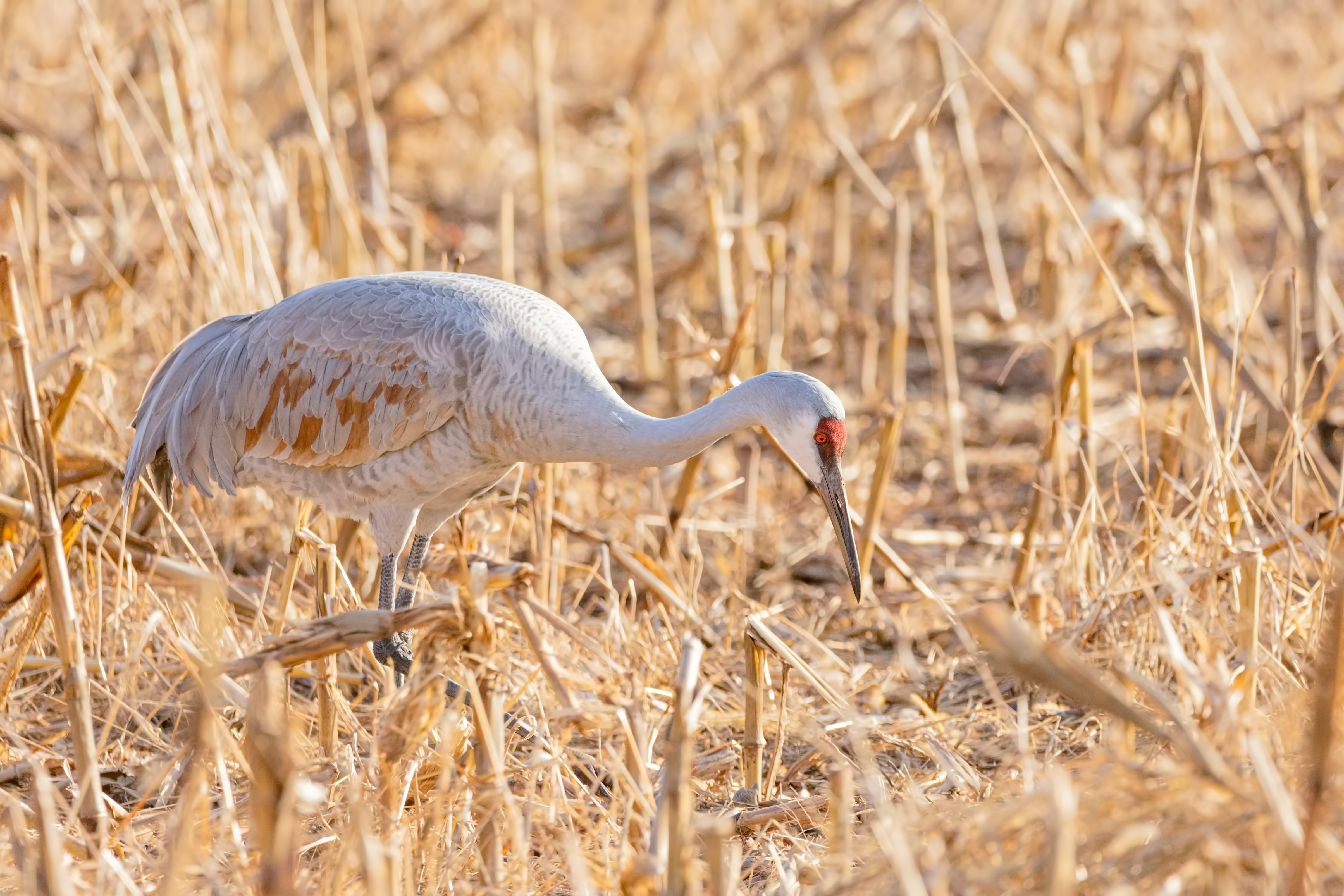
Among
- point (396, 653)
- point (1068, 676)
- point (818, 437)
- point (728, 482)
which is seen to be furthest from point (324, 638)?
point (728, 482)

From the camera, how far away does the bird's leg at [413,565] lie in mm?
4031

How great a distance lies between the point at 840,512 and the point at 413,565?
1301mm

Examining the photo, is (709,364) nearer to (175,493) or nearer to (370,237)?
(370,237)

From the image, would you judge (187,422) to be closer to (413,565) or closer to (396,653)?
(413,565)

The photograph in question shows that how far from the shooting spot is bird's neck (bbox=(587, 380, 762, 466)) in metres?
3.34

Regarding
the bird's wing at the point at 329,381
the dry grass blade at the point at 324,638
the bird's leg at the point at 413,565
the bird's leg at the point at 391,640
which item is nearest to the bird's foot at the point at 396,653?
the bird's leg at the point at 391,640

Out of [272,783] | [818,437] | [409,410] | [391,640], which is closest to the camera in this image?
[272,783]

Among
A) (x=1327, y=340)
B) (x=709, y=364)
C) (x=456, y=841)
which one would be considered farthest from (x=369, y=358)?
(x=1327, y=340)

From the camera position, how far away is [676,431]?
338cm

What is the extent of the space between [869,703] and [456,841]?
148 centimetres

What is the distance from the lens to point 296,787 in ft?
6.44

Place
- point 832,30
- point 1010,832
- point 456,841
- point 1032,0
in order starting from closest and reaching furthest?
point 1010,832 < point 456,841 < point 832,30 < point 1032,0

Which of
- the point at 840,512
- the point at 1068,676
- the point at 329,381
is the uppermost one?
the point at 329,381

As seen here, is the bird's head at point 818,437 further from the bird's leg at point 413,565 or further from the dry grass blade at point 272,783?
the dry grass blade at point 272,783
